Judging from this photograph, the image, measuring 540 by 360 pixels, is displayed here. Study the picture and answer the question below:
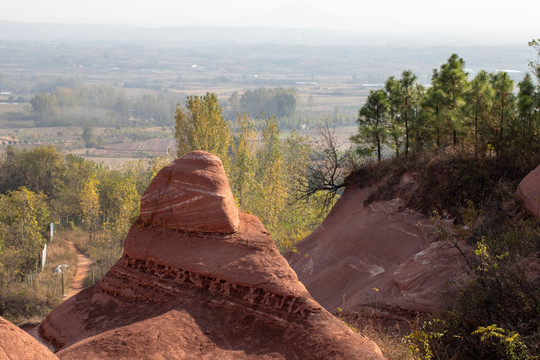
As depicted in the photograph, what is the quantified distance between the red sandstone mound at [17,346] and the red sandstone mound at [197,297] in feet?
7.02

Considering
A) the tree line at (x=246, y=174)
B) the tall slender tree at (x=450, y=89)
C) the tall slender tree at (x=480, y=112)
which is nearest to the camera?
the tall slender tree at (x=480, y=112)

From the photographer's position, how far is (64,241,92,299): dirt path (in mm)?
34219

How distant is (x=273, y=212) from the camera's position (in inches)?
1560

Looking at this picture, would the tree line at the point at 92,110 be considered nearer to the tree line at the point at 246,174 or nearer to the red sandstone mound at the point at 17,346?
the tree line at the point at 246,174

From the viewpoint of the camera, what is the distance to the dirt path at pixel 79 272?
34219 mm

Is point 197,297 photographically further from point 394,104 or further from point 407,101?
point 407,101

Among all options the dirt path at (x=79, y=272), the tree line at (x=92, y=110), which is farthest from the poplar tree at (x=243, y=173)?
the tree line at (x=92, y=110)

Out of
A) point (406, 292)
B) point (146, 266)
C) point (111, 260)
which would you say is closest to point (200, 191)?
point (146, 266)

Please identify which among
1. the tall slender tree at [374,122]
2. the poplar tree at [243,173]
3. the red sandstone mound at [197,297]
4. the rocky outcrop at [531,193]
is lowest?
the poplar tree at [243,173]

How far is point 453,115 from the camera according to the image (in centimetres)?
2273

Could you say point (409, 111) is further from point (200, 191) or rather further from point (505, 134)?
point (200, 191)

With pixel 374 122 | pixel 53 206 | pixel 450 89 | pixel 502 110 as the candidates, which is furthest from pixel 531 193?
pixel 53 206

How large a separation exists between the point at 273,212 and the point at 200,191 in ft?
84.2

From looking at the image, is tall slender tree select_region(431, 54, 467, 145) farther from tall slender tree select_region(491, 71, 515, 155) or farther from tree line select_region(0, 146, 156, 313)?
tree line select_region(0, 146, 156, 313)
